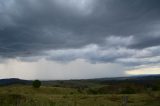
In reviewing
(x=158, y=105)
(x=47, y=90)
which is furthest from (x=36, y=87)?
(x=158, y=105)

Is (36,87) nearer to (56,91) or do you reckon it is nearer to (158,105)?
(56,91)

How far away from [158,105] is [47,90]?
94.5 meters

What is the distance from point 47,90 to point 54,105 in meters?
105

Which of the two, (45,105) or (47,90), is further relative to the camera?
(47,90)

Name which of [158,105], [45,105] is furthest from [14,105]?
[158,105]

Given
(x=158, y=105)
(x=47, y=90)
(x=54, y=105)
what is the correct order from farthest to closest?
(x=47, y=90)
(x=158, y=105)
(x=54, y=105)

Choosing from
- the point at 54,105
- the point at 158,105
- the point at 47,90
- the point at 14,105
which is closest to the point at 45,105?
the point at 54,105

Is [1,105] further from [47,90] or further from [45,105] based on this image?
[47,90]

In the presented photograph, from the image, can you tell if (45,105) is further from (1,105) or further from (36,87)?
(36,87)

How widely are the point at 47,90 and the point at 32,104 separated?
104045 mm

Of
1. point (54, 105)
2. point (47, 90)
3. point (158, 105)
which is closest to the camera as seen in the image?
point (54, 105)

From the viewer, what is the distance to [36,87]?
132375 mm

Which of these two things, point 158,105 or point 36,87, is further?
point 36,87

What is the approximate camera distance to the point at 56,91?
12988 centimetres
